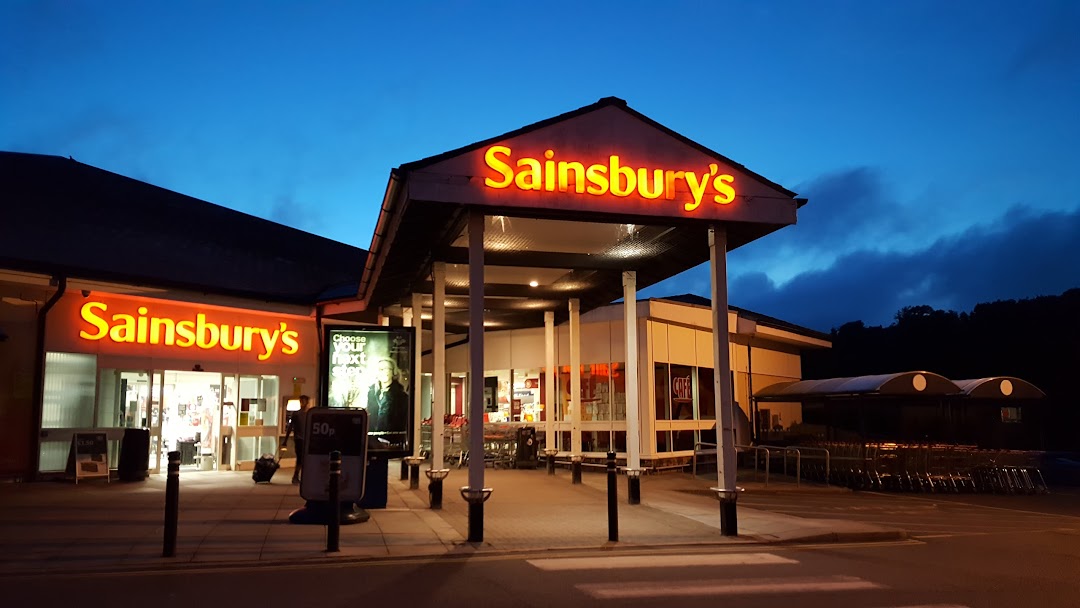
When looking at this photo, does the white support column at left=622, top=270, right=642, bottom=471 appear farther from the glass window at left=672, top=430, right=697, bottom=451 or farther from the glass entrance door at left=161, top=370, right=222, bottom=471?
the glass entrance door at left=161, top=370, right=222, bottom=471

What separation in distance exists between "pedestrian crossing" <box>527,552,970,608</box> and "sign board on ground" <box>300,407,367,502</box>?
Answer: 291 centimetres

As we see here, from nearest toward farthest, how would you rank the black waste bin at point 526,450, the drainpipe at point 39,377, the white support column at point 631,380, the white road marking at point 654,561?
the white road marking at point 654,561 → the white support column at point 631,380 → the drainpipe at point 39,377 → the black waste bin at point 526,450

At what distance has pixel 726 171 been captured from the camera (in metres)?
11.7

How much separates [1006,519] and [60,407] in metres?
19.1

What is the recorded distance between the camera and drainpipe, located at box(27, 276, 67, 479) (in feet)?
54.1

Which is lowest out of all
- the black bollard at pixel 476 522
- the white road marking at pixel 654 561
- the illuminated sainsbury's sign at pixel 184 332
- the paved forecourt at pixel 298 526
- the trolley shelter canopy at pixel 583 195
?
the white road marking at pixel 654 561

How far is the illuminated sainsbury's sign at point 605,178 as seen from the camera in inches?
423

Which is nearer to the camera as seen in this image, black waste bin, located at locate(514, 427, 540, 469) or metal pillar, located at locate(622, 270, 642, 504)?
metal pillar, located at locate(622, 270, 642, 504)

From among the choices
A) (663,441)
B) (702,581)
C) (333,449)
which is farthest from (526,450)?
(702,581)

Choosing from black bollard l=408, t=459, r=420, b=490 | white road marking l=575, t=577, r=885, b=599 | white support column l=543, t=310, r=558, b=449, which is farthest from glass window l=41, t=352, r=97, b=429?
white road marking l=575, t=577, r=885, b=599

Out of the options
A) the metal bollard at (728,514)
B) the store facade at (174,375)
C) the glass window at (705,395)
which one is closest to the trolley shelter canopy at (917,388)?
the glass window at (705,395)

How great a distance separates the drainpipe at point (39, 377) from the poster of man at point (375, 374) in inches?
271

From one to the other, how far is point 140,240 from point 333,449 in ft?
42.3

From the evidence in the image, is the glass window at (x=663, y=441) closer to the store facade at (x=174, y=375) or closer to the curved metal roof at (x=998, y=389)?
the curved metal roof at (x=998, y=389)
